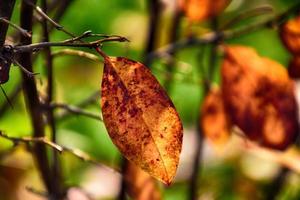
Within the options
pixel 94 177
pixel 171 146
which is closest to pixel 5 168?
pixel 94 177

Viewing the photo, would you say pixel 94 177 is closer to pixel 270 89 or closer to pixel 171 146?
pixel 270 89

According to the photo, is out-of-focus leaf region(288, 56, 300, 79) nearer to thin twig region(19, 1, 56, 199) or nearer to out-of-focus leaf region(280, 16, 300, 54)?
out-of-focus leaf region(280, 16, 300, 54)

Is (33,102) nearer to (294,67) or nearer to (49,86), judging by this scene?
(49,86)

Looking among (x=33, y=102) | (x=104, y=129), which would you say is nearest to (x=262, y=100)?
(x=33, y=102)

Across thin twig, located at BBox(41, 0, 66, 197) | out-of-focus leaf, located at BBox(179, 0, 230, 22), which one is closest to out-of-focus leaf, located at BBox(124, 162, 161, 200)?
thin twig, located at BBox(41, 0, 66, 197)

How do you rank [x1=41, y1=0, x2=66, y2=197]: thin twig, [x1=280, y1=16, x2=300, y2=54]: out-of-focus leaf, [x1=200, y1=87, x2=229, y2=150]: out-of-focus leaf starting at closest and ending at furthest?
[x1=41, y1=0, x2=66, y2=197]: thin twig, [x1=280, y1=16, x2=300, y2=54]: out-of-focus leaf, [x1=200, y1=87, x2=229, y2=150]: out-of-focus leaf

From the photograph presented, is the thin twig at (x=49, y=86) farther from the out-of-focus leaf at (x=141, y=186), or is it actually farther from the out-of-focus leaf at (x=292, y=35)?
the out-of-focus leaf at (x=292, y=35)
